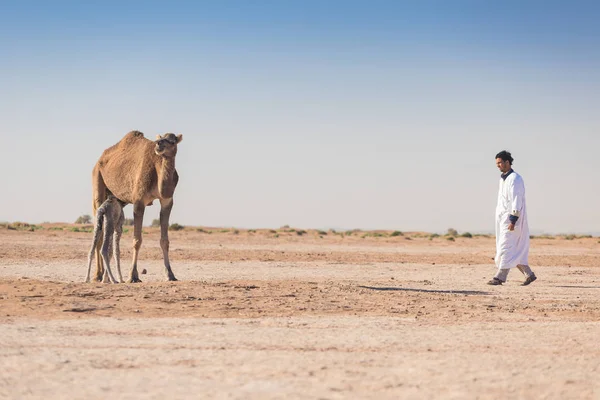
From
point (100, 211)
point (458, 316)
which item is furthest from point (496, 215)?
Answer: point (100, 211)

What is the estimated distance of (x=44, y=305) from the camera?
39.0 feet

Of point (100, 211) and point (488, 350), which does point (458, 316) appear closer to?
point (488, 350)

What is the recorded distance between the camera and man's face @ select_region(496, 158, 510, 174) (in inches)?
721

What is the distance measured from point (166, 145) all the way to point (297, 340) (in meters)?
6.54

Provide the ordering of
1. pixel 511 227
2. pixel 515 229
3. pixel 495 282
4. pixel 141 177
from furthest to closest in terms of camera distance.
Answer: pixel 515 229, pixel 495 282, pixel 511 227, pixel 141 177

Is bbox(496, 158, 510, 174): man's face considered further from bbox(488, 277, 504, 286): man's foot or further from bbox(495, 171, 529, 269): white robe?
bbox(488, 277, 504, 286): man's foot

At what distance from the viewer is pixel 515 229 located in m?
18.1

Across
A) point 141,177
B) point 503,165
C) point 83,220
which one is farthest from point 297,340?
point 83,220

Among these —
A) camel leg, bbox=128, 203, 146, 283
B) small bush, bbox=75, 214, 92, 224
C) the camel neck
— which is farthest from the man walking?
small bush, bbox=75, 214, 92, 224

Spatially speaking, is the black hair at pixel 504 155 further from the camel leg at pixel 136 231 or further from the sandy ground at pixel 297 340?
the camel leg at pixel 136 231

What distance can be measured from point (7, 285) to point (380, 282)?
780cm

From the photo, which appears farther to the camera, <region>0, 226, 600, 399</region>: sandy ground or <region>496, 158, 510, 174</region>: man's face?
<region>496, 158, 510, 174</region>: man's face

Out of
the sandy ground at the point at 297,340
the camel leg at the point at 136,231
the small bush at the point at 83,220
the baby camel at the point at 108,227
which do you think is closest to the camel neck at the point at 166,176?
the camel leg at the point at 136,231

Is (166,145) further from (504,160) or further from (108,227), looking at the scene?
(504,160)
